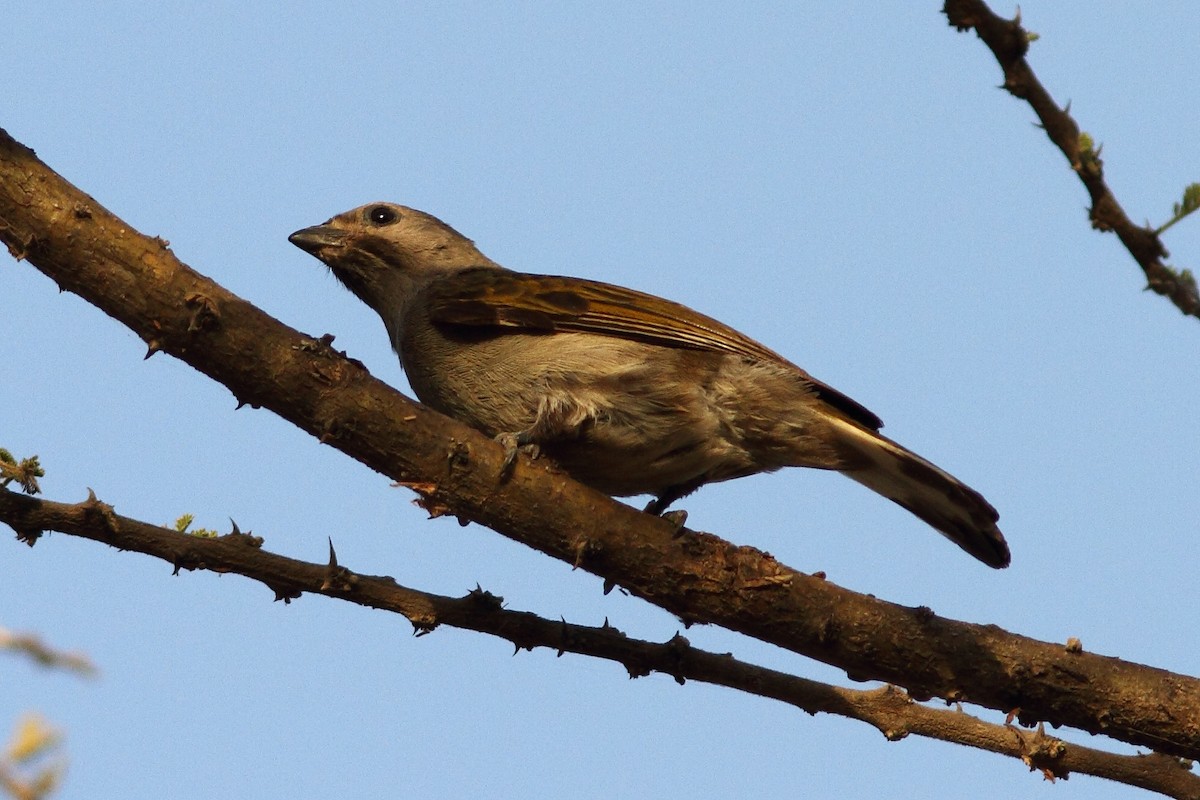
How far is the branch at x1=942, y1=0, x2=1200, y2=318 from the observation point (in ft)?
9.19

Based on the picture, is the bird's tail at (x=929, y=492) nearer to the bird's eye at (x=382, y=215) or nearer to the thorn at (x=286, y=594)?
the thorn at (x=286, y=594)

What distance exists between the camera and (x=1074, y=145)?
2.83 metres

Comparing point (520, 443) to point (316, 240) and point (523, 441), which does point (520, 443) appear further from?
point (316, 240)

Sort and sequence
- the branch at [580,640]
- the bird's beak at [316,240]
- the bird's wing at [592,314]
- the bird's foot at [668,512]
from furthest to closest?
the bird's beak at [316,240], the bird's wing at [592,314], the bird's foot at [668,512], the branch at [580,640]

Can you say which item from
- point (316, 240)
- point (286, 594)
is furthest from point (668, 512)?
point (316, 240)

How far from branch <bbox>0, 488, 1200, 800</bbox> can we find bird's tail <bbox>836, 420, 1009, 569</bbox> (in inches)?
48.5

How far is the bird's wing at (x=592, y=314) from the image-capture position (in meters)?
6.12

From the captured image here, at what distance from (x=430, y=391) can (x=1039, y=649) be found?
2.85 meters

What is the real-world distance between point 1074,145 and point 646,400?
3159mm

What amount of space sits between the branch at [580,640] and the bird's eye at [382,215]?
3.67m

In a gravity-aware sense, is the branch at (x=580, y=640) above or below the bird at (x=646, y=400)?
below

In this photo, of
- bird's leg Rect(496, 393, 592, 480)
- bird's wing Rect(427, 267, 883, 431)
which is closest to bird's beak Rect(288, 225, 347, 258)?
bird's wing Rect(427, 267, 883, 431)

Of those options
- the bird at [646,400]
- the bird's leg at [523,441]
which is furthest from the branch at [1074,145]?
the bird at [646,400]

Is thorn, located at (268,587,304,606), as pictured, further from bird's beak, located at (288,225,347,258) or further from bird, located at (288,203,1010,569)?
bird's beak, located at (288,225,347,258)
